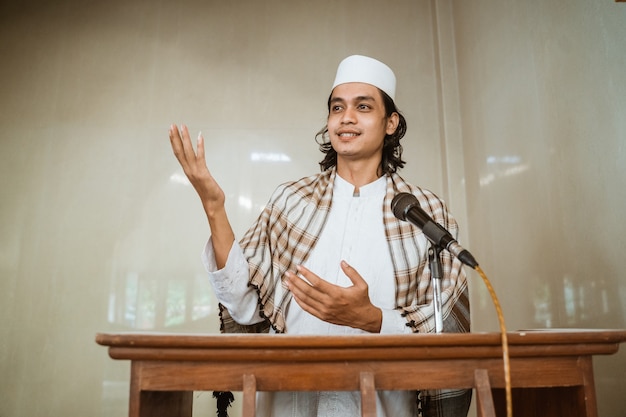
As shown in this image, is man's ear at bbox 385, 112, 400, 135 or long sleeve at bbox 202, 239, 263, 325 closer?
long sleeve at bbox 202, 239, 263, 325

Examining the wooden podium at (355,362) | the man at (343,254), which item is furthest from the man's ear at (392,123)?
the wooden podium at (355,362)

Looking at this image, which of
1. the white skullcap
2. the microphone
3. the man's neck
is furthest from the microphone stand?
the white skullcap

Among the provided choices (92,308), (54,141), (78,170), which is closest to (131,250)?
(92,308)

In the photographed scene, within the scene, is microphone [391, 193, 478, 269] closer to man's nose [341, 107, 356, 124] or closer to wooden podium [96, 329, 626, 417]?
wooden podium [96, 329, 626, 417]

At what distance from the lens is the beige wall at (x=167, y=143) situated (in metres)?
2.99

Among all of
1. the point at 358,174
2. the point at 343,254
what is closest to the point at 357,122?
the point at 358,174

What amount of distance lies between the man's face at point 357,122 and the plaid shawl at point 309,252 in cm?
15

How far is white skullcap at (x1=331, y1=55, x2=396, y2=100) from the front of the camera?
2.16 m

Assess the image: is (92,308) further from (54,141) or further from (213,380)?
(213,380)

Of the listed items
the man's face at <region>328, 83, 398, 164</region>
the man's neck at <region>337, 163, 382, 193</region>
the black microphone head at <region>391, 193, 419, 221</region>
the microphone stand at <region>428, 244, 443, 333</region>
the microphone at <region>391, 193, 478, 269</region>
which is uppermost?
the man's face at <region>328, 83, 398, 164</region>

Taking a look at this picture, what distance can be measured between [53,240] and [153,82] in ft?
4.13

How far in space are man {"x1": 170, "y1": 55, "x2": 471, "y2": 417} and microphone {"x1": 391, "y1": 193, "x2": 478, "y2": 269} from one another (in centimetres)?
20

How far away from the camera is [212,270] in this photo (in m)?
1.61

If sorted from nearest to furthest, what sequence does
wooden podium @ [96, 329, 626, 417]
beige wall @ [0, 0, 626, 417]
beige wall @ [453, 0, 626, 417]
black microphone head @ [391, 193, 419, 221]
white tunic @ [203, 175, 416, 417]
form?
1. wooden podium @ [96, 329, 626, 417]
2. black microphone head @ [391, 193, 419, 221]
3. white tunic @ [203, 175, 416, 417]
4. beige wall @ [453, 0, 626, 417]
5. beige wall @ [0, 0, 626, 417]
